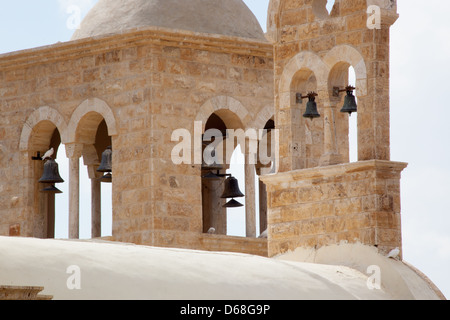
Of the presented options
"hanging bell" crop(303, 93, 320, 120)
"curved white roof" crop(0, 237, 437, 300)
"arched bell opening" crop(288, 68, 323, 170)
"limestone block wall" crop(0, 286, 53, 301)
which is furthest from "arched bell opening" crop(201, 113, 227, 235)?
"limestone block wall" crop(0, 286, 53, 301)

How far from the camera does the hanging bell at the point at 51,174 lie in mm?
19500

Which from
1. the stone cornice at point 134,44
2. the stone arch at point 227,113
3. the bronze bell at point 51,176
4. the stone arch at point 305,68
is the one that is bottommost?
the bronze bell at point 51,176

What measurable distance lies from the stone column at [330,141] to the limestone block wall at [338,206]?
0.25 meters

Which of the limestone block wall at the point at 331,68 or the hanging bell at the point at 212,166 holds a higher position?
the limestone block wall at the point at 331,68

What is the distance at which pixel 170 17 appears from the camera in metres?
19.9

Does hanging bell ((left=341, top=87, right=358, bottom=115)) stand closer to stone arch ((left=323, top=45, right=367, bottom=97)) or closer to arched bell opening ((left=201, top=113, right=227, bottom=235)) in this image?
stone arch ((left=323, top=45, right=367, bottom=97))

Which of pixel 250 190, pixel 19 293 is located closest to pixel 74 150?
pixel 250 190

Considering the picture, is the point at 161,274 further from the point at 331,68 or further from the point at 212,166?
the point at 212,166

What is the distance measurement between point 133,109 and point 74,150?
123cm

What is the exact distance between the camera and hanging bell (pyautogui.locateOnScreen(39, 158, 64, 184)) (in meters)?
19.5

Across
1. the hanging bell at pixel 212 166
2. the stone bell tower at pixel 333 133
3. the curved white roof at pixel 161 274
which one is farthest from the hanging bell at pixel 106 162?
the curved white roof at pixel 161 274

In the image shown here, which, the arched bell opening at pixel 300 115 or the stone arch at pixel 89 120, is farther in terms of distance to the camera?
the stone arch at pixel 89 120

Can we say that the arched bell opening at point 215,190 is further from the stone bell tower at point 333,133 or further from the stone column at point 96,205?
the stone bell tower at point 333,133

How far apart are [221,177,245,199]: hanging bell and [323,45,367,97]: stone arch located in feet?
14.6
